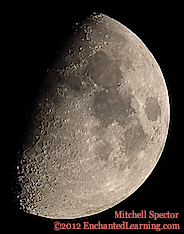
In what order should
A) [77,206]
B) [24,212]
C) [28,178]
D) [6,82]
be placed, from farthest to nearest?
[24,212], [77,206], [28,178], [6,82]

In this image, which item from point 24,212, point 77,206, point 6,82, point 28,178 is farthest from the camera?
point 24,212

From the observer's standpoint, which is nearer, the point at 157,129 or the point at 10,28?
the point at 10,28

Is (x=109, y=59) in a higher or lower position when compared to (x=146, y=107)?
higher

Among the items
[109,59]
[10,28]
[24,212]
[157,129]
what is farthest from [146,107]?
[24,212]

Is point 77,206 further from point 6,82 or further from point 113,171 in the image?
point 6,82

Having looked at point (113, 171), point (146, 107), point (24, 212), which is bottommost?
point (24, 212)

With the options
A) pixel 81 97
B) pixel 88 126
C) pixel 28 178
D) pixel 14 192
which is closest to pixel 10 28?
pixel 81 97

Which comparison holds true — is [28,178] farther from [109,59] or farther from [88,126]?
[109,59]
